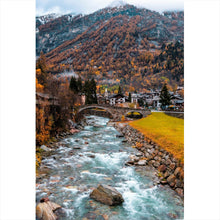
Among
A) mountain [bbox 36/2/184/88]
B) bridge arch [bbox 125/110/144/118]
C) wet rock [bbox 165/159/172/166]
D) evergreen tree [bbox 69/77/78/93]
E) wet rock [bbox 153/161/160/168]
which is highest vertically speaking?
mountain [bbox 36/2/184/88]

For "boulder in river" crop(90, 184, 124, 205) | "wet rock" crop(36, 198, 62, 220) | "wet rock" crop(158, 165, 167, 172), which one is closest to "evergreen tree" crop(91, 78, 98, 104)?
"wet rock" crop(158, 165, 167, 172)

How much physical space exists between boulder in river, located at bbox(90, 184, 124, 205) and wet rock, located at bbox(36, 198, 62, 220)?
1.00 metres

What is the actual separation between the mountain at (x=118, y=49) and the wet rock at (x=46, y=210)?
831cm

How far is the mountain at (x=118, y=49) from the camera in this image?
13022mm

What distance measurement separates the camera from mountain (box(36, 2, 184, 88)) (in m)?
13.0

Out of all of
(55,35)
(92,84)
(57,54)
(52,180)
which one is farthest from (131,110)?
(52,180)

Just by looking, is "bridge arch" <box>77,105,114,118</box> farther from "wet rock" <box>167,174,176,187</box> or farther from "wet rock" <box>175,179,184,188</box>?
"wet rock" <box>175,179,184,188</box>

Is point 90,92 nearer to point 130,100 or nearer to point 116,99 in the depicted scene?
point 116,99

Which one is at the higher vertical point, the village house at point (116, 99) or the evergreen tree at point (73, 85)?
the evergreen tree at point (73, 85)

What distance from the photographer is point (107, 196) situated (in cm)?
482

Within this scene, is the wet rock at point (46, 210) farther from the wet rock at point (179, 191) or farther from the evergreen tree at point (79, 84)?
the evergreen tree at point (79, 84)

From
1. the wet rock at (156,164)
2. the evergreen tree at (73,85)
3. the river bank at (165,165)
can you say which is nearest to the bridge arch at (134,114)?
the evergreen tree at (73,85)
